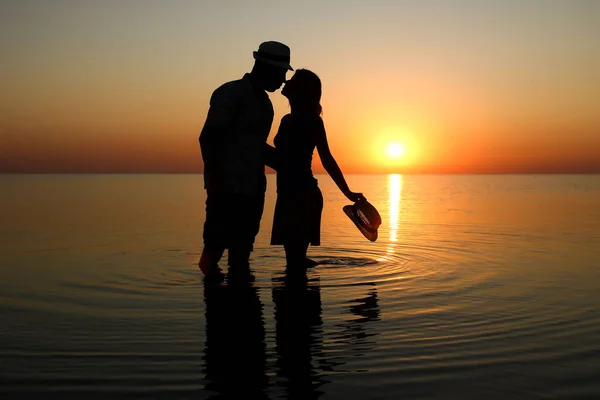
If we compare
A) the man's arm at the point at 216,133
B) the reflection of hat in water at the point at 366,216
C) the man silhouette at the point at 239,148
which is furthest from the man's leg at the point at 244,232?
the reflection of hat in water at the point at 366,216

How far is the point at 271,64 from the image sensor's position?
591cm

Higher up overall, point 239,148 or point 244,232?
point 239,148

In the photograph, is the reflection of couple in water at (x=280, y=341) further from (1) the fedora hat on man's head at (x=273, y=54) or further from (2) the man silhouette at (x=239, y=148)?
(1) the fedora hat on man's head at (x=273, y=54)

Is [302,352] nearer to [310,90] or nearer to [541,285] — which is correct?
[310,90]

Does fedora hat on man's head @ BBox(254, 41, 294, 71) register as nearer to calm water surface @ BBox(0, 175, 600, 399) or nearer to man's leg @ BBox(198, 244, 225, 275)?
man's leg @ BBox(198, 244, 225, 275)

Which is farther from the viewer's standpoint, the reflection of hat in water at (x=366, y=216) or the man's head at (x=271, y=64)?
the reflection of hat in water at (x=366, y=216)

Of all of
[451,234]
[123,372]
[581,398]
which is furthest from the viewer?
[451,234]

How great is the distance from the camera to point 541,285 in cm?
785

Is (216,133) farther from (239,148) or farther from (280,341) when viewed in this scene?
(280,341)

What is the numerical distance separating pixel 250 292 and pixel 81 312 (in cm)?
181

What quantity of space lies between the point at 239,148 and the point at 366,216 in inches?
93.9

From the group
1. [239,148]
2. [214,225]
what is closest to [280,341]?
[214,225]

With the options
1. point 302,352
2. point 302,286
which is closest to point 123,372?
point 302,352

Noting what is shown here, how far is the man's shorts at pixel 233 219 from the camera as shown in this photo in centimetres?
606
